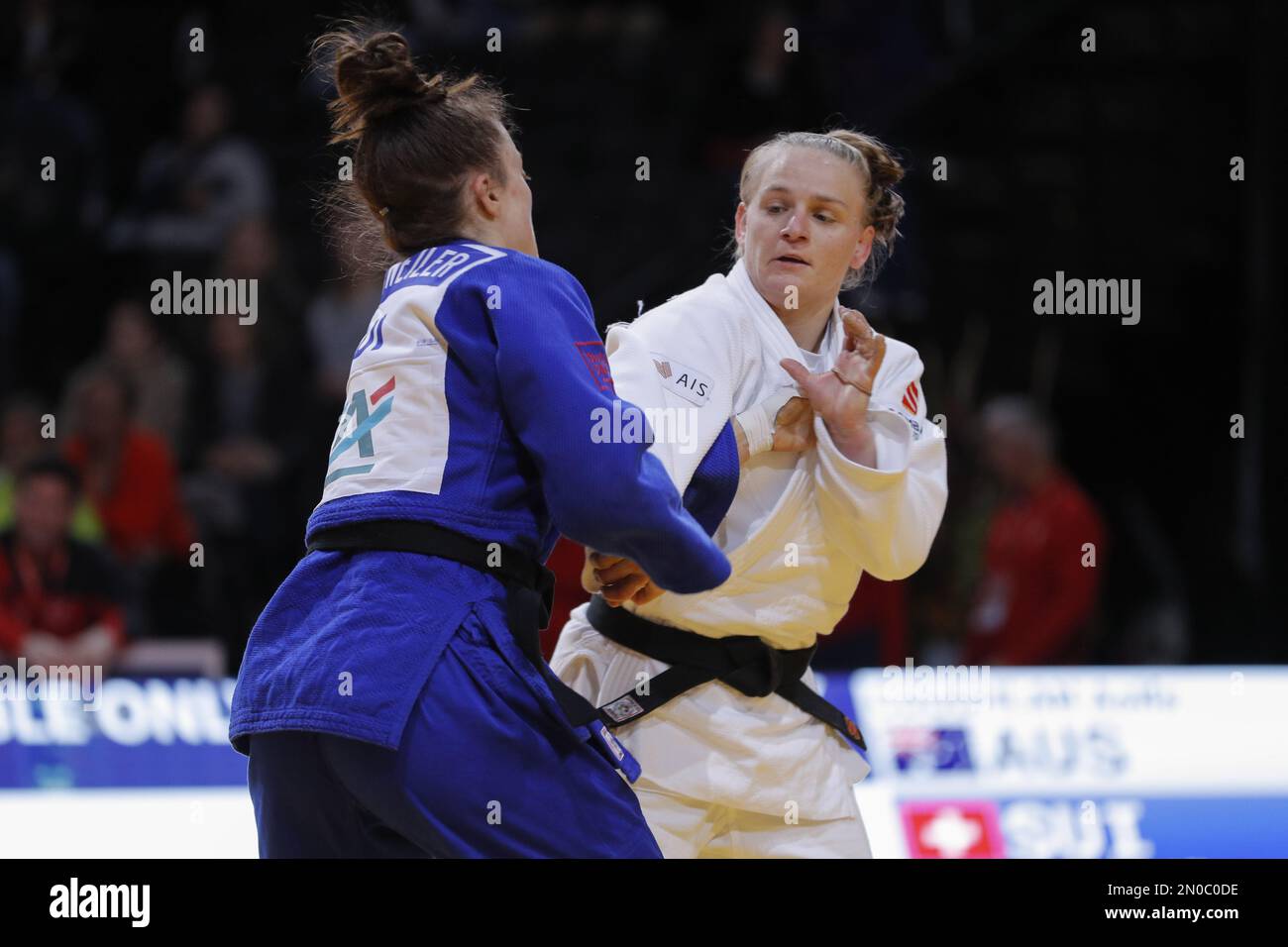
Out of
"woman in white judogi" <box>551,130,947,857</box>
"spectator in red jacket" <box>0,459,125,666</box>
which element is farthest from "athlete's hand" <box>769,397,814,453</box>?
"spectator in red jacket" <box>0,459,125,666</box>

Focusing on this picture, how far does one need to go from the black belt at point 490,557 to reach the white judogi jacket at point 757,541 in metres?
0.48

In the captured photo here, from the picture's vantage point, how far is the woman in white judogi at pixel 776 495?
3215mm

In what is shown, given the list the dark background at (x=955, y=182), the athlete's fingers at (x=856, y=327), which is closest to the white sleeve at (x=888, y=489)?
the athlete's fingers at (x=856, y=327)

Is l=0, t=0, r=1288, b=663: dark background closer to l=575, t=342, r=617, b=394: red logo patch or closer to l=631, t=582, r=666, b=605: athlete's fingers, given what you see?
l=631, t=582, r=666, b=605: athlete's fingers

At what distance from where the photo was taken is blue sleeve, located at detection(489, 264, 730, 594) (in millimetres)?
2549

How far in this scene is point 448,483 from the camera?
267 cm

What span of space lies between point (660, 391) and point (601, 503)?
67 cm

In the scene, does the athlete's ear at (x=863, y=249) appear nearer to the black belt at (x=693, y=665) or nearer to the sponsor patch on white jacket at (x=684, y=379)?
the sponsor patch on white jacket at (x=684, y=379)

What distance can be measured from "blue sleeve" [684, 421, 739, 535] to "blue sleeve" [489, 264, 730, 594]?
49 cm

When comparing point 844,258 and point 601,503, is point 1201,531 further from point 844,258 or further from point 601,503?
point 601,503

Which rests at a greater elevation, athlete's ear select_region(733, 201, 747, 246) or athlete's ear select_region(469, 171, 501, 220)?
athlete's ear select_region(733, 201, 747, 246)

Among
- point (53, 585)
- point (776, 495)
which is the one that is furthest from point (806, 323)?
point (53, 585)

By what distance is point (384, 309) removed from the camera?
2787 mm
